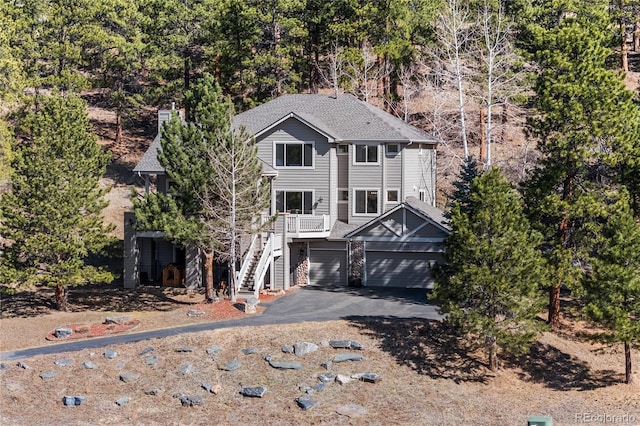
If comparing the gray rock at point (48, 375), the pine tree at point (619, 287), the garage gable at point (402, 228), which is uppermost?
the garage gable at point (402, 228)

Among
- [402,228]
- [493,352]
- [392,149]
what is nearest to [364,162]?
[392,149]

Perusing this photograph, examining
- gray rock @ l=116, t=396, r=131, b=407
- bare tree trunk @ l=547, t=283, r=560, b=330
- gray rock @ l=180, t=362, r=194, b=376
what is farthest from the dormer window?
gray rock @ l=116, t=396, r=131, b=407

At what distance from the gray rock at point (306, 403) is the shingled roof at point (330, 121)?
→ 18.2m

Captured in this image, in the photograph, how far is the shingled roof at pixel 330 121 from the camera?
38.1 metres

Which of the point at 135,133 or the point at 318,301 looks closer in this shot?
the point at 318,301

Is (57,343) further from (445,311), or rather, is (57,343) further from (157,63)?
(157,63)

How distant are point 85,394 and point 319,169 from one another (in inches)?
749

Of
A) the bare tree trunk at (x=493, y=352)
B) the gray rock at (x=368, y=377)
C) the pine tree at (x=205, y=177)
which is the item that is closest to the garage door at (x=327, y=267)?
the pine tree at (x=205, y=177)

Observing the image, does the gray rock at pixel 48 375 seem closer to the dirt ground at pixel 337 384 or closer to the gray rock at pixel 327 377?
the dirt ground at pixel 337 384

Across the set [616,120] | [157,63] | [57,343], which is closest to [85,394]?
[57,343]

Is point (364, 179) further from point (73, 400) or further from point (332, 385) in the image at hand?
point (73, 400)

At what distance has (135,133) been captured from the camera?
2418 inches

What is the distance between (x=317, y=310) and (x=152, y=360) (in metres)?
8.21

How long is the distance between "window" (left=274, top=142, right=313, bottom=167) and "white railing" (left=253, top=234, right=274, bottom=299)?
516cm
